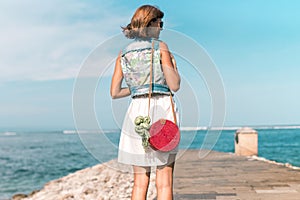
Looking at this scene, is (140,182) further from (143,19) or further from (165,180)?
(143,19)

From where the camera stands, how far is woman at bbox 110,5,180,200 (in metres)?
3.58

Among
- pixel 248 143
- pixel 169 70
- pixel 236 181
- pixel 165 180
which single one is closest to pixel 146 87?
pixel 169 70

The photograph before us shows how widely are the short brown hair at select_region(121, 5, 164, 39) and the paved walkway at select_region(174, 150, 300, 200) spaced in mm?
3013

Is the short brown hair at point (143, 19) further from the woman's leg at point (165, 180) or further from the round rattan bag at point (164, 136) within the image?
the woman's leg at point (165, 180)

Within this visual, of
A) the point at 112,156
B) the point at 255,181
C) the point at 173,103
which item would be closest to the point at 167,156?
the point at 173,103

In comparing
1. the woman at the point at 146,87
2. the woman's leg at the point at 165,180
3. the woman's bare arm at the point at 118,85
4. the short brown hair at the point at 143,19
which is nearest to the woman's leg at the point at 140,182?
the woman at the point at 146,87

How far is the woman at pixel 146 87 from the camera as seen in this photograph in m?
3.58

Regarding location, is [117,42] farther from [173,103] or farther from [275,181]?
[275,181]

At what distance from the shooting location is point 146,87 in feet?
11.9

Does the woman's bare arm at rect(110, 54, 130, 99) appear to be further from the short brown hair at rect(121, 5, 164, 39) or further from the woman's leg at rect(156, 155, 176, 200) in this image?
the woman's leg at rect(156, 155, 176, 200)

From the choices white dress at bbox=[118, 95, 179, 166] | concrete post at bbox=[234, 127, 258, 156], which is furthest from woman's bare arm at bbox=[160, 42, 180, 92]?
concrete post at bbox=[234, 127, 258, 156]

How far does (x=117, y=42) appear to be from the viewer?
3986 mm

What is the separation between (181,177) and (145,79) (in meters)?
5.00

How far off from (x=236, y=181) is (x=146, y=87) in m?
4.30
